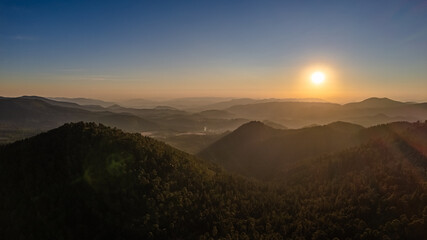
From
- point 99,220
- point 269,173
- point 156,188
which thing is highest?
point 156,188

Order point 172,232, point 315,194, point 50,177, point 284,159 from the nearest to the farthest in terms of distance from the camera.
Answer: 1. point 172,232
2. point 50,177
3. point 315,194
4. point 284,159

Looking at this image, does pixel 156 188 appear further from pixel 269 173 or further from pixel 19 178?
pixel 269 173

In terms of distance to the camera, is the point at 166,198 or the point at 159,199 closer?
the point at 159,199

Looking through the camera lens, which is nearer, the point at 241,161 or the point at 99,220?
the point at 99,220

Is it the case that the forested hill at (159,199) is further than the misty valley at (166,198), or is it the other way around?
the misty valley at (166,198)

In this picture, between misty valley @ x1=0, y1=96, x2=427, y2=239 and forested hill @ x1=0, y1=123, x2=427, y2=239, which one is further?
misty valley @ x1=0, y1=96, x2=427, y2=239

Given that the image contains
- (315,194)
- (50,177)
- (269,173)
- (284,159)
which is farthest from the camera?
(284,159)

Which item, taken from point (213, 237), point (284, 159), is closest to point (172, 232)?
point (213, 237)

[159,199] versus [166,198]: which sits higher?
[159,199]
